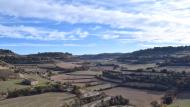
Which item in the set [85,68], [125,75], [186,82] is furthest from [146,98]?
[85,68]

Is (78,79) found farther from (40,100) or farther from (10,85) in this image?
(40,100)

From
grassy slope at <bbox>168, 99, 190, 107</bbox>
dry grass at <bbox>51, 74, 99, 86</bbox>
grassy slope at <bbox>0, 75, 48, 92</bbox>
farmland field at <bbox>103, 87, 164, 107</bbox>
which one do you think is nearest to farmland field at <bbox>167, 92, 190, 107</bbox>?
grassy slope at <bbox>168, 99, 190, 107</bbox>

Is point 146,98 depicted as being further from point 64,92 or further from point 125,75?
point 125,75

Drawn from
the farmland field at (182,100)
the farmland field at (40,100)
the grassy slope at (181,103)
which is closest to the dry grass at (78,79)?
the farmland field at (40,100)

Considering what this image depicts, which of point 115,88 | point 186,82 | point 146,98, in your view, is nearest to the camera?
point 146,98

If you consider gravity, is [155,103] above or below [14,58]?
below

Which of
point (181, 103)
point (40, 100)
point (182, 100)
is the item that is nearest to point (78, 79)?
point (40, 100)

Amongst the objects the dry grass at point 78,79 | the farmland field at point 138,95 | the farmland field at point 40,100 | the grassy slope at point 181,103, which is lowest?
the grassy slope at point 181,103

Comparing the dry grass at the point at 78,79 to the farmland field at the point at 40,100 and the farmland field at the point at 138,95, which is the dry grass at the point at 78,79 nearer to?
the farmland field at the point at 138,95
